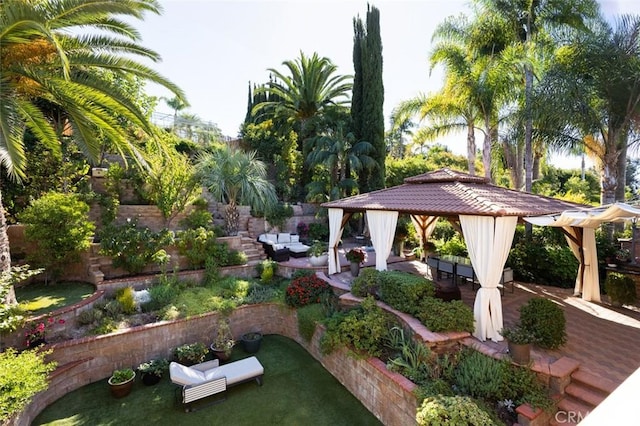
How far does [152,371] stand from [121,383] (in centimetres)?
69

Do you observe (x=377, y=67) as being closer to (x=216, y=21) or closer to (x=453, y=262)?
(x=216, y=21)

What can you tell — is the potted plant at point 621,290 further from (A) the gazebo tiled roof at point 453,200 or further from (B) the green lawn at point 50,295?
(B) the green lawn at point 50,295

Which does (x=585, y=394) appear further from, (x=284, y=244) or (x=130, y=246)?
(x=130, y=246)

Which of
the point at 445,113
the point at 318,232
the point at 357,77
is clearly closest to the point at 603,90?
the point at 445,113

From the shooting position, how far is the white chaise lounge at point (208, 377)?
21.2ft

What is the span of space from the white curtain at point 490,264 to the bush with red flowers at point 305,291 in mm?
4599

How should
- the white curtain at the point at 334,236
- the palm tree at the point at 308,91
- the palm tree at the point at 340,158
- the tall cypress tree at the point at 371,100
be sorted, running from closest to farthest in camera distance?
the white curtain at the point at 334,236, the palm tree at the point at 340,158, the tall cypress tree at the point at 371,100, the palm tree at the point at 308,91

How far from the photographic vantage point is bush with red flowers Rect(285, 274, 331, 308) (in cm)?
951

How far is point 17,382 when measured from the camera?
4.85 m

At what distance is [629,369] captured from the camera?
5.61 meters

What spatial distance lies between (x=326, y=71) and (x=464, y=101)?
10.0m

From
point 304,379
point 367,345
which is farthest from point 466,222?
point 304,379

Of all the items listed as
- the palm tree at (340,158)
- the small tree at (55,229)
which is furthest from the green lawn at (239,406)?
the palm tree at (340,158)

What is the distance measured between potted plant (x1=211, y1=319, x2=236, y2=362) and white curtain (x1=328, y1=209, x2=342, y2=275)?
4251mm
